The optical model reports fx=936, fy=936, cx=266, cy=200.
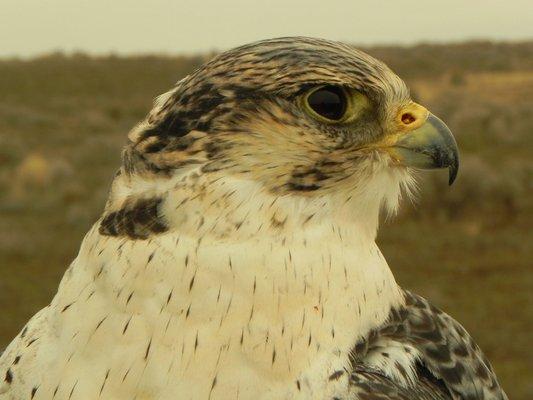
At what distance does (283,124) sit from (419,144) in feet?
1.52

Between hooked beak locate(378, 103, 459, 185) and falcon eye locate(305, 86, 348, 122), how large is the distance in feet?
0.67

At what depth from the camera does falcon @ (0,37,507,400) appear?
251 centimetres

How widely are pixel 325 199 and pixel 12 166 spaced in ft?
63.2

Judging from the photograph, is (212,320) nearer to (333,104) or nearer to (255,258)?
(255,258)

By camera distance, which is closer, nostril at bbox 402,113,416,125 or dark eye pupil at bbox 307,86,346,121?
dark eye pupil at bbox 307,86,346,121

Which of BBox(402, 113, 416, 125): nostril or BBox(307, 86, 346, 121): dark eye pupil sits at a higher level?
BBox(307, 86, 346, 121): dark eye pupil

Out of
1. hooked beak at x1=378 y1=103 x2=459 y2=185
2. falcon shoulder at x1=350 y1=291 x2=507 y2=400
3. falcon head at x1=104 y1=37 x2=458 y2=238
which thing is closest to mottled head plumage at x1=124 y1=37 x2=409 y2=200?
falcon head at x1=104 y1=37 x2=458 y2=238

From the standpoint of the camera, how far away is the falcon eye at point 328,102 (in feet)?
8.96

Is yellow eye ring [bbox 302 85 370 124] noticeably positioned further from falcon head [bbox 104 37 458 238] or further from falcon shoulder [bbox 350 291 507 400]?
falcon shoulder [bbox 350 291 507 400]

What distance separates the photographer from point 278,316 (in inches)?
99.7

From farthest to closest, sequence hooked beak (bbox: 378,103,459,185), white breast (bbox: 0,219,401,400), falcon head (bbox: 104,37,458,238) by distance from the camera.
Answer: hooked beak (bbox: 378,103,459,185) → falcon head (bbox: 104,37,458,238) → white breast (bbox: 0,219,401,400)

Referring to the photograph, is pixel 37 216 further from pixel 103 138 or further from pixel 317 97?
pixel 317 97

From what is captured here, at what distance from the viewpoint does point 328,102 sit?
2.77m

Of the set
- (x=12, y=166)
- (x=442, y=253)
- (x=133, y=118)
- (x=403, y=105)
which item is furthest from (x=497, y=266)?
(x=133, y=118)
